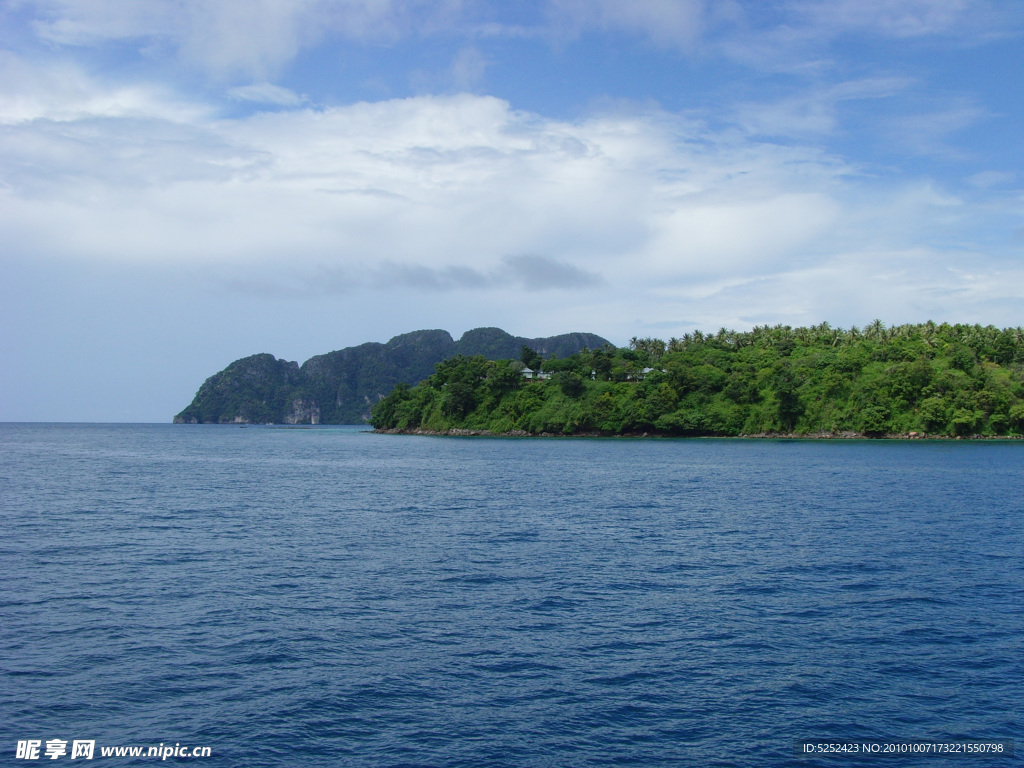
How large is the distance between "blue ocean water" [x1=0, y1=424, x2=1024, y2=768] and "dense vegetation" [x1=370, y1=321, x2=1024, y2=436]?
364 feet

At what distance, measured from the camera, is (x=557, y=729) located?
570 inches

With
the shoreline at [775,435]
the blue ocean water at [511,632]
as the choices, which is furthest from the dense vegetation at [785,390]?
the blue ocean water at [511,632]

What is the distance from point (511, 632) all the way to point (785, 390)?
5680 inches

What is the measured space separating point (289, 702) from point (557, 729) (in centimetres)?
612

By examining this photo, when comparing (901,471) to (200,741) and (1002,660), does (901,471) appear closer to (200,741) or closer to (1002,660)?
(1002,660)

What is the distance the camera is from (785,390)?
151250 millimetres

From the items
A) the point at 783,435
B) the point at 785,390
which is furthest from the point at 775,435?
the point at 785,390

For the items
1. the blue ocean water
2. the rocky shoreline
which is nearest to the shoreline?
the rocky shoreline

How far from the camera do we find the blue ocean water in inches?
571

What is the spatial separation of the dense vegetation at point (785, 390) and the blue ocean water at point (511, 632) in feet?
364

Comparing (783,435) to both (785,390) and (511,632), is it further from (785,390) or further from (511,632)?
(511,632)

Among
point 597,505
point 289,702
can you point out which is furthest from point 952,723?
A: point 597,505

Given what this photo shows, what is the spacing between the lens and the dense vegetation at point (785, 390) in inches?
5507

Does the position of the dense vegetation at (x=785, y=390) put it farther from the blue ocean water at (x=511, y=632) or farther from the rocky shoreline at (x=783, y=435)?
the blue ocean water at (x=511, y=632)
